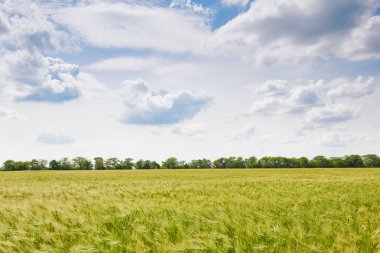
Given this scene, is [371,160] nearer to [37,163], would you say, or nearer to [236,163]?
[236,163]

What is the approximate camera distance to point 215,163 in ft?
471

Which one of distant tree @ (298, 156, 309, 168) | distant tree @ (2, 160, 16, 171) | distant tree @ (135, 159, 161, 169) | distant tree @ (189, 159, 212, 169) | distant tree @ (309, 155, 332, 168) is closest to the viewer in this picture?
distant tree @ (309, 155, 332, 168)

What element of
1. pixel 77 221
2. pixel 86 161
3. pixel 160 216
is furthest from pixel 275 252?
pixel 86 161

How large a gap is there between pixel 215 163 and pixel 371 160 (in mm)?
60215

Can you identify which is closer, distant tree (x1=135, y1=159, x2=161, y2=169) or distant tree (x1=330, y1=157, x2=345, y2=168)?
distant tree (x1=330, y1=157, x2=345, y2=168)

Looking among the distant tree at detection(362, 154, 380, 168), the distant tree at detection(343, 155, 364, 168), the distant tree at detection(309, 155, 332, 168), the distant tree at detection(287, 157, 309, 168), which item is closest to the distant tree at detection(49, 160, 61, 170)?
the distant tree at detection(287, 157, 309, 168)

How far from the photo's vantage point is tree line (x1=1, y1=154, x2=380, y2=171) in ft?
393

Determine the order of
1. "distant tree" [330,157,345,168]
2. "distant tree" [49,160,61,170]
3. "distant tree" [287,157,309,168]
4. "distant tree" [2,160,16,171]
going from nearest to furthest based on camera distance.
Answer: "distant tree" [330,157,345,168], "distant tree" [49,160,61,170], "distant tree" [2,160,16,171], "distant tree" [287,157,309,168]

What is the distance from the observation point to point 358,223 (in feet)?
15.5

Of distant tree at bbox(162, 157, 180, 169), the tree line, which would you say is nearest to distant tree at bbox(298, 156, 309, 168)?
the tree line

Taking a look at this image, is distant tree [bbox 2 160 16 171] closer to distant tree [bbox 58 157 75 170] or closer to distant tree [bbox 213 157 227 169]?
distant tree [bbox 58 157 75 170]

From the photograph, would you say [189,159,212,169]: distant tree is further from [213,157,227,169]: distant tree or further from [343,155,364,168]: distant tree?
[343,155,364,168]: distant tree

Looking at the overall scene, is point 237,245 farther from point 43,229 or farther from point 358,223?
point 43,229

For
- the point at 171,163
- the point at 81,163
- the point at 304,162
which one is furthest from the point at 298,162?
the point at 81,163
